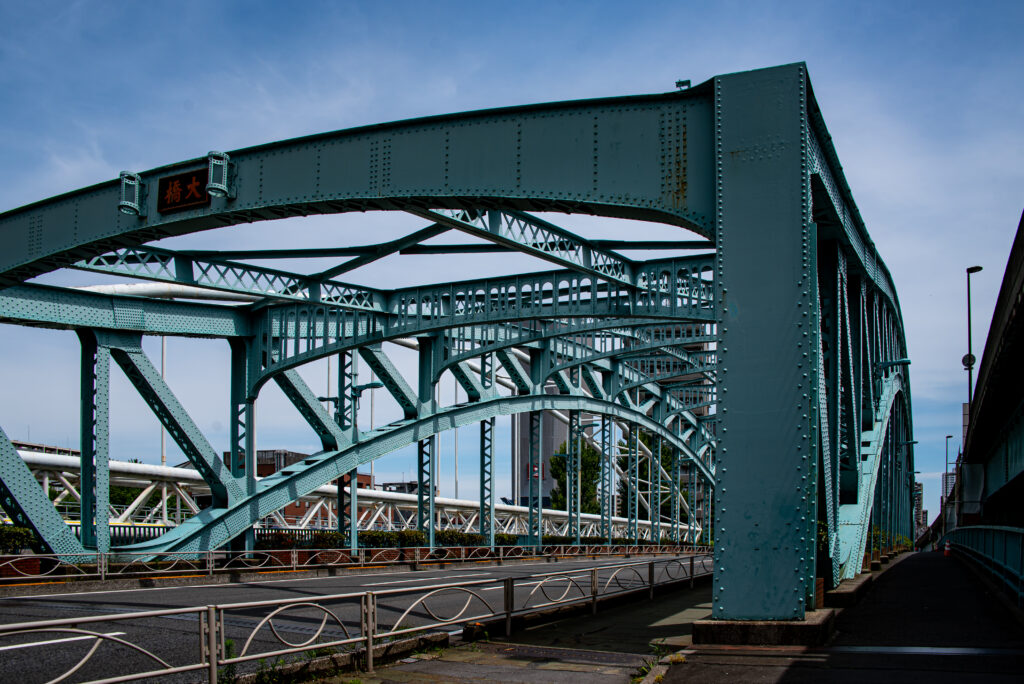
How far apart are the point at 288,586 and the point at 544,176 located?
1296cm

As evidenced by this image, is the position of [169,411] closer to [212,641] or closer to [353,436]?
[353,436]

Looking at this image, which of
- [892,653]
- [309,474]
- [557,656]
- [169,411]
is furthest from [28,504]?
[892,653]

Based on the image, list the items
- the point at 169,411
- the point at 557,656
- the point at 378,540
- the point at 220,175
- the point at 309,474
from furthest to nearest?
the point at 378,540 < the point at 309,474 < the point at 169,411 < the point at 220,175 < the point at 557,656

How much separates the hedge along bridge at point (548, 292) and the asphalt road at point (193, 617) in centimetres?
394

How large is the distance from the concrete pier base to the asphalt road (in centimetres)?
309

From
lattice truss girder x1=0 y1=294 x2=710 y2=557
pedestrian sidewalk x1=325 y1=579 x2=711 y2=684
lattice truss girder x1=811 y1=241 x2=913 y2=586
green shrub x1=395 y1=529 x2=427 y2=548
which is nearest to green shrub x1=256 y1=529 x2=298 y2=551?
lattice truss girder x1=0 y1=294 x2=710 y2=557

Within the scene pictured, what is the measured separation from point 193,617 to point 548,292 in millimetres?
13581

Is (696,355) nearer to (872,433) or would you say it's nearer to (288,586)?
(872,433)

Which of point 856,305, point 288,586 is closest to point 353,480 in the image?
point 288,586

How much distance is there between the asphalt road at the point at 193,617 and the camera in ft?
31.9

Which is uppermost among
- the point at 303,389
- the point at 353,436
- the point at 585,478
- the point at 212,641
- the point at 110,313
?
the point at 110,313

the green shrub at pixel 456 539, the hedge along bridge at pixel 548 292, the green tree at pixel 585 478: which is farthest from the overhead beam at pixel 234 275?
the green tree at pixel 585 478

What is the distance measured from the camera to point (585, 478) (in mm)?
77438

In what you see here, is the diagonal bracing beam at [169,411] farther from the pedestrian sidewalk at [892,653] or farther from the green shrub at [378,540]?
the pedestrian sidewalk at [892,653]
